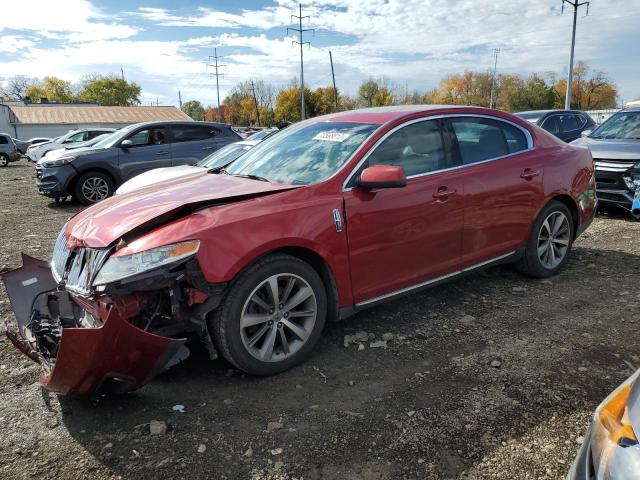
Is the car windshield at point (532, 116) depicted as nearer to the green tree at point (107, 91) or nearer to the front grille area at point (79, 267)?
the front grille area at point (79, 267)

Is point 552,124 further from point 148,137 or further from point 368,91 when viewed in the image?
point 368,91

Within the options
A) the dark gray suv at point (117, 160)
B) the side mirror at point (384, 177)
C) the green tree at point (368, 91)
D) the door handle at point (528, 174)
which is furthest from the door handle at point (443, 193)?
the green tree at point (368, 91)

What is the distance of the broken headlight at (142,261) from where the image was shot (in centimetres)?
279

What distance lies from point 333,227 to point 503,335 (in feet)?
5.36

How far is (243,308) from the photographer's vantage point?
10.0 feet

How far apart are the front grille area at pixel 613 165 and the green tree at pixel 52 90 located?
128 meters

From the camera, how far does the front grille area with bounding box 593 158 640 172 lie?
746 cm

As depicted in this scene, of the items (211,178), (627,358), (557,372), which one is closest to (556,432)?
(557,372)

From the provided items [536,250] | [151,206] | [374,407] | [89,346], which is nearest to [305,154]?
[151,206]

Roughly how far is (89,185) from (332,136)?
335 inches

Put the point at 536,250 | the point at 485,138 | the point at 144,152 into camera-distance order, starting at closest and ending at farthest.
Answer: the point at 485,138
the point at 536,250
the point at 144,152

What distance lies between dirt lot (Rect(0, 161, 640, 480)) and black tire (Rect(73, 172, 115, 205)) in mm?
6974

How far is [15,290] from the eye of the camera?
11.7ft

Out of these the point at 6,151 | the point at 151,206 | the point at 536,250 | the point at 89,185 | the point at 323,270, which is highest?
the point at 151,206
